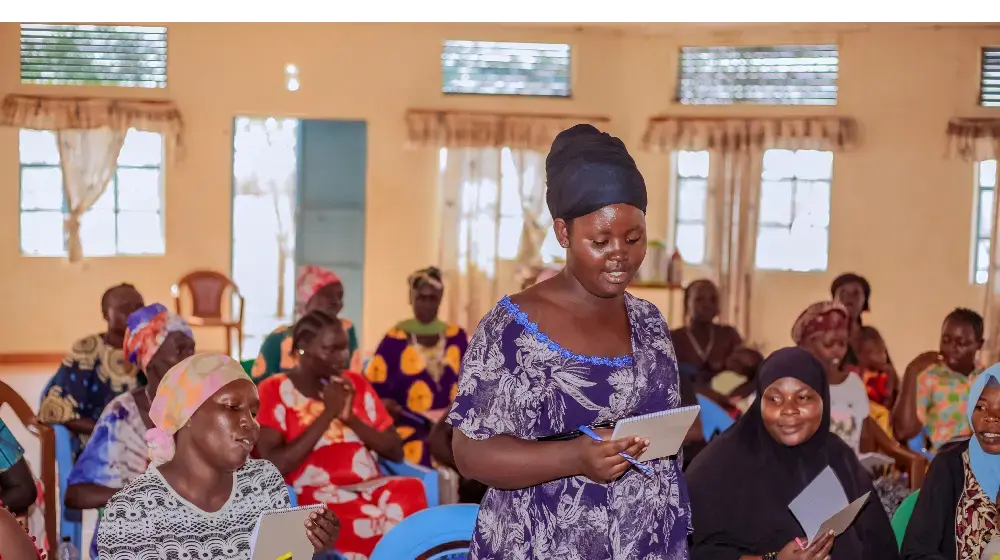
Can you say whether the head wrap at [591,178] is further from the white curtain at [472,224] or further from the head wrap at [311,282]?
the white curtain at [472,224]

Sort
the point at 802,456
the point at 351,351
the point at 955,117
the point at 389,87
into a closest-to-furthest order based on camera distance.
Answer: the point at 802,456 < the point at 351,351 < the point at 955,117 < the point at 389,87

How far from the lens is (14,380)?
1046cm

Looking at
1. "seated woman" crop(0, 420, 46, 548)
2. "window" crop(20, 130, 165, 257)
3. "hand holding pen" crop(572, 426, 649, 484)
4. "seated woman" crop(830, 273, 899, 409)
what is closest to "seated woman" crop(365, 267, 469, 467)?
"seated woman" crop(830, 273, 899, 409)

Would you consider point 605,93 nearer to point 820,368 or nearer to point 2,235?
point 2,235

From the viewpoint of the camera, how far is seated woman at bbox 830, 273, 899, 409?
19.5 ft

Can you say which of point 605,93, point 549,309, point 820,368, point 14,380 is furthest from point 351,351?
point 605,93

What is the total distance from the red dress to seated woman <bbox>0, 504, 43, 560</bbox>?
2245 mm

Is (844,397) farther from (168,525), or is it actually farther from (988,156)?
(988,156)

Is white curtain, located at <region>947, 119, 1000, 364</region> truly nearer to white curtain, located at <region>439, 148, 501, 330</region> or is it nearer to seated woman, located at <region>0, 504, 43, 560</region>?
white curtain, located at <region>439, 148, 501, 330</region>

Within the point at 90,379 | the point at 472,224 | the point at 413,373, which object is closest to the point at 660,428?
the point at 90,379

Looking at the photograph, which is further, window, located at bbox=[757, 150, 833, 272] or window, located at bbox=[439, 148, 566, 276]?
window, located at bbox=[439, 148, 566, 276]

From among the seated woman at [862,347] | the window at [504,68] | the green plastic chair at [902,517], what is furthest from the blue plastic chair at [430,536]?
the window at [504,68]
